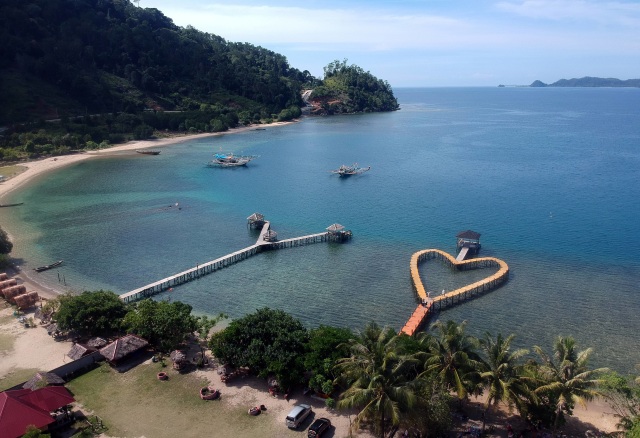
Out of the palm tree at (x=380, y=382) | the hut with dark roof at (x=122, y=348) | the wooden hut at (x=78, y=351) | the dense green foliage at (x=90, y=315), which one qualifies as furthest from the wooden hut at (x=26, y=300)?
the palm tree at (x=380, y=382)

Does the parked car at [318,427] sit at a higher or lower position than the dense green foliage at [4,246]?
lower

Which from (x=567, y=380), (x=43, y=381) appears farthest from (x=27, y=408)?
(x=567, y=380)

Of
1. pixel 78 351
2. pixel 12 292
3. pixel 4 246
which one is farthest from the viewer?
pixel 4 246

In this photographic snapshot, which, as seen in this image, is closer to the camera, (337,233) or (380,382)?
(380,382)

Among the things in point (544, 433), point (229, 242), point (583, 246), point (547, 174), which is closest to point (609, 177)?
point (547, 174)

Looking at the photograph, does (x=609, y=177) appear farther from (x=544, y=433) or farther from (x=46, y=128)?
(x=46, y=128)

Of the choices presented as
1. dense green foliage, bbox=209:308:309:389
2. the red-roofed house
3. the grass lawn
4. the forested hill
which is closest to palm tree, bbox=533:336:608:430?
the grass lawn

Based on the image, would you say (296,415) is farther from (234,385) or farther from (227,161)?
(227,161)

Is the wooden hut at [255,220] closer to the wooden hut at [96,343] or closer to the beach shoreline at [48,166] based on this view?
the beach shoreline at [48,166]
